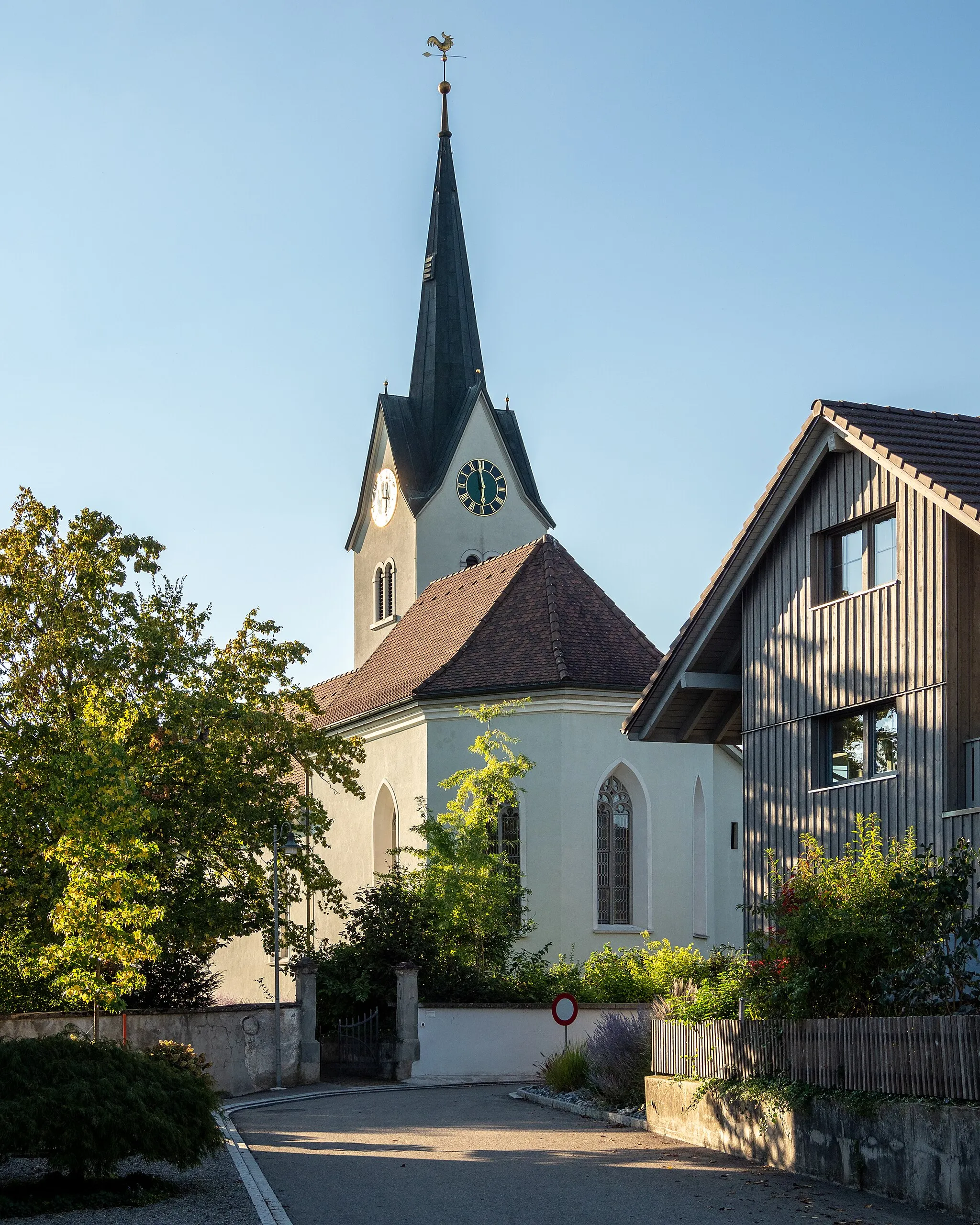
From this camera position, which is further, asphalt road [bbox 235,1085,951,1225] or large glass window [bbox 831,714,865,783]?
large glass window [bbox 831,714,865,783]

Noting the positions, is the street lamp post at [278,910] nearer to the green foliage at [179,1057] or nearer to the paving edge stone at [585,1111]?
the green foliage at [179,1057]

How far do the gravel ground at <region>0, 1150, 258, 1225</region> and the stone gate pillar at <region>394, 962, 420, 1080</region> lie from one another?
37.1 ft

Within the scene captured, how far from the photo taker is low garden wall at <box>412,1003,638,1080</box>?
2480cm

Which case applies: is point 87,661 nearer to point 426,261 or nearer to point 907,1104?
point 907,1104

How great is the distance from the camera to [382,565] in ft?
160

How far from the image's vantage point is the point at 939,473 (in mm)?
16500

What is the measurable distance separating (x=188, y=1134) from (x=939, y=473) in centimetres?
1028

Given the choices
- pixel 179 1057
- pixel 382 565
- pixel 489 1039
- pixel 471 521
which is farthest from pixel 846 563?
pixel 382 565

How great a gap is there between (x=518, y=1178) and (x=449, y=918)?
554 inches

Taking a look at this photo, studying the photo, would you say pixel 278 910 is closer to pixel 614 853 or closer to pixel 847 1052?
pixel 614 853

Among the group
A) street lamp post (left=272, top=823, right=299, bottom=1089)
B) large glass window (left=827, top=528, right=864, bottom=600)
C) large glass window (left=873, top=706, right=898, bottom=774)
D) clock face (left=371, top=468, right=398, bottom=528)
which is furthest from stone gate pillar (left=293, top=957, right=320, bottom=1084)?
clock face (left=371, top=468, right=398, bottom=528)

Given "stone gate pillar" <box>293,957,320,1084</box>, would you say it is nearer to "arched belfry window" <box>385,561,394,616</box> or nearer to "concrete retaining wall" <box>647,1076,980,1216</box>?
"concrete retaining wall" <box>647,1076,980,1216</box>

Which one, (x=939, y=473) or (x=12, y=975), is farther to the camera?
(x=12, y=975)

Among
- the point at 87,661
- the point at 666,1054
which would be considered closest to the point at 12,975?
the point at 87,661
